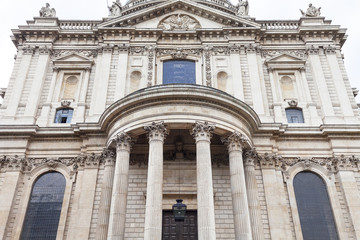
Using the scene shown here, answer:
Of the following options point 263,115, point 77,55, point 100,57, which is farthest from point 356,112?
point 77,55

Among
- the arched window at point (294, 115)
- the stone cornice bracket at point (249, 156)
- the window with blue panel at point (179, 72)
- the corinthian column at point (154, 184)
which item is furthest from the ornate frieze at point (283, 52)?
the corinthian column at point (154, 184)

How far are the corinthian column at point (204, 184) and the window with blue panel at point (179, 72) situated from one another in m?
6.95

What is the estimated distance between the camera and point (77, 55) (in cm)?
2509

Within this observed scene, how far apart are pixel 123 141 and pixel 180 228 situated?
5506mm

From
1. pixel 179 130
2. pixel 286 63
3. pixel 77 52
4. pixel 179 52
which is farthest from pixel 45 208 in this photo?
pixel 286 63

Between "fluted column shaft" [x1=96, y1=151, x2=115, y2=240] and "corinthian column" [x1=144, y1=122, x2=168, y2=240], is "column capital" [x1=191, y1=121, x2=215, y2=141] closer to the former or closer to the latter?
"corinthian column" [x1=144, y1=122, x2=168, y2=240]

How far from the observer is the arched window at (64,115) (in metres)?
22.8

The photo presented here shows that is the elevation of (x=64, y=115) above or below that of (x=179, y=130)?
above

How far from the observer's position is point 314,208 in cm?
1988

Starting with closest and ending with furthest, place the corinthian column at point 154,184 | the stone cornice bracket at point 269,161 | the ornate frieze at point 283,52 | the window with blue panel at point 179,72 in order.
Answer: the corinthian column at point 154,184 → the stone cornice bracket at point 269,161 → the window with blue panel at point 179,72 → the ornate frieze at point 283,52

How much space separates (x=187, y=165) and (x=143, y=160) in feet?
8.37

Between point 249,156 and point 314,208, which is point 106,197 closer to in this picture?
point 249,156

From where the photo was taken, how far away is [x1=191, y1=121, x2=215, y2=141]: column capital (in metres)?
17.6

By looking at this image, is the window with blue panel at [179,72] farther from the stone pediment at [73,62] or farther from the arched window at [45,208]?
the arched window at [45,208]
